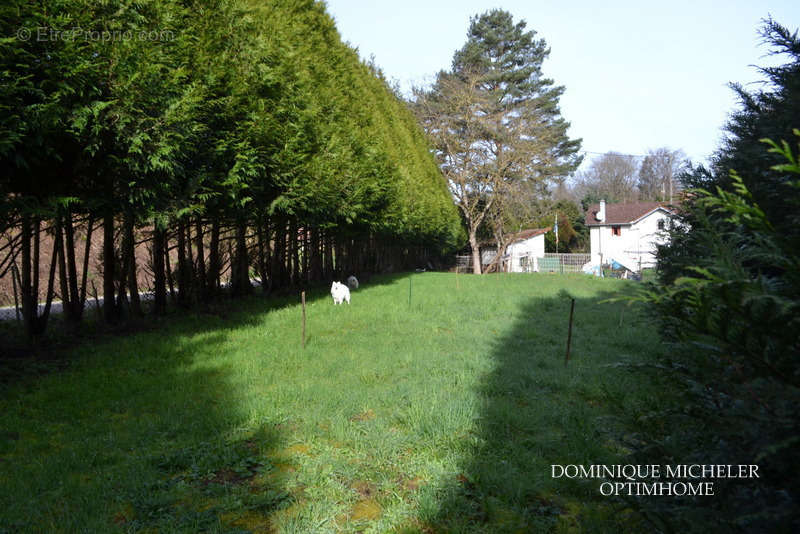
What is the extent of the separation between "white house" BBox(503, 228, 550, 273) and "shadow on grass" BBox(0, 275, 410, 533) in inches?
1553

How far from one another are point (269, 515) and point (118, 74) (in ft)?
19.4

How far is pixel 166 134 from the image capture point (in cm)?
674

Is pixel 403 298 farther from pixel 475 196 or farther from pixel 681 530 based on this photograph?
pixel 475 196

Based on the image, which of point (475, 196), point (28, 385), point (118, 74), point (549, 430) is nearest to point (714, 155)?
point (549, 430)

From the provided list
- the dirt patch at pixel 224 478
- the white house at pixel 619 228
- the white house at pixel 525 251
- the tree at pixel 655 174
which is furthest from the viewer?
the tree at pixel 655 174

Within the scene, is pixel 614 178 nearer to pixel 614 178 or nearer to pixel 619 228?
pixel 614 178

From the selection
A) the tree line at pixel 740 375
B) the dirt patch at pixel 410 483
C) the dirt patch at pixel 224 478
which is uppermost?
the tree line at pixel 740 375

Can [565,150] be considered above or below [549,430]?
above

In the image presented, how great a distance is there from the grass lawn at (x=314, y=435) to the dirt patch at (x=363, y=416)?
3cm

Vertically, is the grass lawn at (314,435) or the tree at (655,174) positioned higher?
the tree at (655,174)

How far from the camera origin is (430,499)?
133 inches

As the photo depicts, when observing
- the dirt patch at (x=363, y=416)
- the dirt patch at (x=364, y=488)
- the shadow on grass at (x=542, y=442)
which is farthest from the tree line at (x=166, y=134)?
the shadow on grass at (x=542, y=442)

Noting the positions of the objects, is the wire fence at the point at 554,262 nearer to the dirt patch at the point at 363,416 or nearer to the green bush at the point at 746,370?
the dirt patch at the point at 363,416

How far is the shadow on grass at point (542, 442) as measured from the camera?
3193 mm
